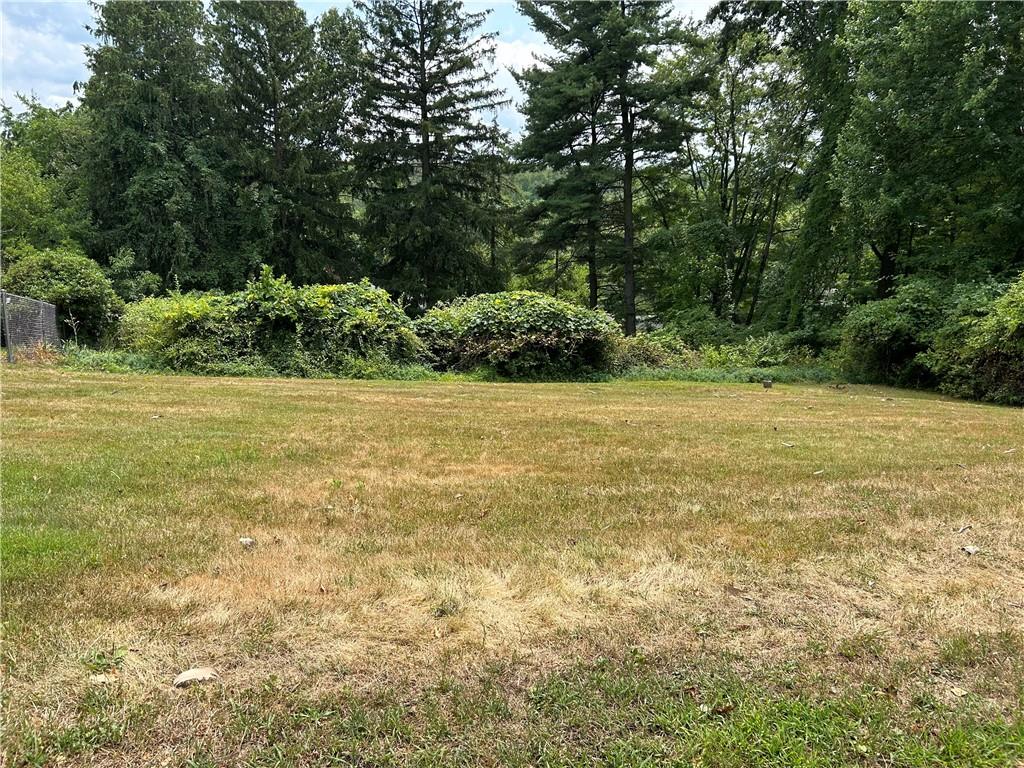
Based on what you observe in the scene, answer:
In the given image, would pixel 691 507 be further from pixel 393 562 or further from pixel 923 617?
pixel 393 562

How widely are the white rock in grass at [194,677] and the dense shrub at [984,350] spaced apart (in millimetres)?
12912

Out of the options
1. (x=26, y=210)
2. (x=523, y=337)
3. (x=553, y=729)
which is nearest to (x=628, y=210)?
(x=523, y=337)

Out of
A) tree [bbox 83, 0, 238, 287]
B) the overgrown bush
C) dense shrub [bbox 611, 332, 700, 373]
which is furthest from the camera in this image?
tree [bbox 83, 0, 238, 287]

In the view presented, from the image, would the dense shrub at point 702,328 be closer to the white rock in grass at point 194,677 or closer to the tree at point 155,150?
the tree at point 155,150

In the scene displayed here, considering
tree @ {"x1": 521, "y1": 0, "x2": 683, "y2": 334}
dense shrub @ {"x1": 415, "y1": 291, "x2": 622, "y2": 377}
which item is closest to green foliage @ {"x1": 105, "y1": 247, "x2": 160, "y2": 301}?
dense shrub @ {"x1": 415, "y1": 291, "x2": 622, "y2": 377}

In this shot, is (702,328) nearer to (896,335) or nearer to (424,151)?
(896,335)

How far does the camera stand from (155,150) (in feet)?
76.6

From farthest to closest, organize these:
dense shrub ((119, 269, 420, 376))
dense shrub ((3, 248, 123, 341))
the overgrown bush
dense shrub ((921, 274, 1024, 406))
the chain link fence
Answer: the overgrown bush
dense shrub ((3, 248, 123, 341))
dense shrub ((119, 269, 420, 376))
dense shrub ((921, 274, 1024, 406))
the chain link fence

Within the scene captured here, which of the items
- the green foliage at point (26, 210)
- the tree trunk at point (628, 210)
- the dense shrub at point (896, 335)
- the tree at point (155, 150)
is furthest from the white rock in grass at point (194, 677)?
the green foliage at point (26, 210)

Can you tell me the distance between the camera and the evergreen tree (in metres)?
24.4

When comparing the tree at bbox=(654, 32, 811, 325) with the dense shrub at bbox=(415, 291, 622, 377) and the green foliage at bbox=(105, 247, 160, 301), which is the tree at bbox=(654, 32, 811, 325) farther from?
the green foliage at bbox=(105, 247, 160, 301)

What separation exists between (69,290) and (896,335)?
20.2 m

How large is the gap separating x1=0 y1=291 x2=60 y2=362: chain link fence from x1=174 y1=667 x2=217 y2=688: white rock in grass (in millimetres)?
11395

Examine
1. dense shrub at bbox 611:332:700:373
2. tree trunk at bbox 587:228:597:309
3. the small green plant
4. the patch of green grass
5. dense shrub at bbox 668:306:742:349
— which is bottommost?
the patch of green grass
